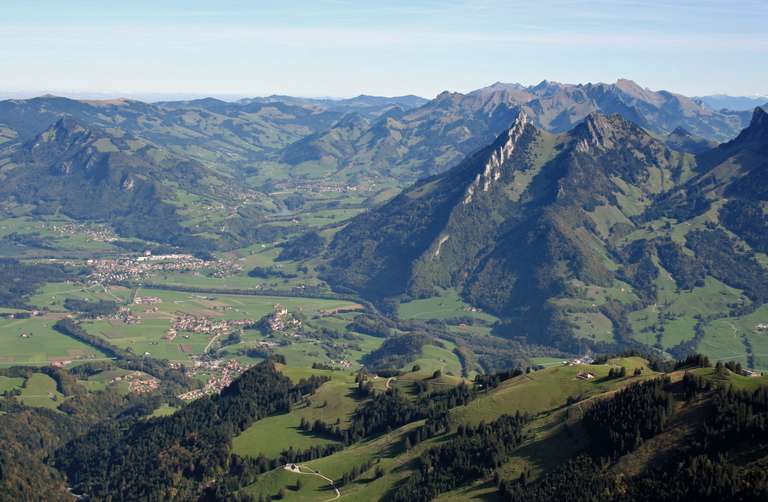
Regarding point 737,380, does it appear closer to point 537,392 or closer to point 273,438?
point 537,392

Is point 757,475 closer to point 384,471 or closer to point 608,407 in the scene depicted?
point 608,407

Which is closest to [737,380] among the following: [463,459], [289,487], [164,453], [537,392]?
[537,392]

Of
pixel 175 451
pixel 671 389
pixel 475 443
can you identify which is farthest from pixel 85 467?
pixel 671 389

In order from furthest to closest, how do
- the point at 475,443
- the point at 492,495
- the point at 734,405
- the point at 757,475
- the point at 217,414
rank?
1. the point at 217,414
2. the point at 475,443
3. the point at 492,495
4. the point at 734,405
5. the point at 757,475

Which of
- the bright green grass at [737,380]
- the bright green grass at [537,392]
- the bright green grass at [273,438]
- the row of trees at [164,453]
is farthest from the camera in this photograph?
the bright green grass at [273,438]

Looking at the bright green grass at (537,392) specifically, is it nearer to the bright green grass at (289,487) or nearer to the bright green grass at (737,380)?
the bright green grass at (737,380)

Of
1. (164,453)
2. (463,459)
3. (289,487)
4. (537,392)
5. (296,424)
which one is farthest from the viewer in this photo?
(296,424)

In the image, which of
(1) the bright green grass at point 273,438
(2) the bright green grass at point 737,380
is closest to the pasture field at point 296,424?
(1) the bright green grass at point 273,438

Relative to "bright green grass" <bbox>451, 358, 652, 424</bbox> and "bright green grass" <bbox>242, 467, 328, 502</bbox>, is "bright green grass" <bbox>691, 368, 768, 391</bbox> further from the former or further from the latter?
"bright green grass" <bbox>242, 467, 328, 502</bbox>

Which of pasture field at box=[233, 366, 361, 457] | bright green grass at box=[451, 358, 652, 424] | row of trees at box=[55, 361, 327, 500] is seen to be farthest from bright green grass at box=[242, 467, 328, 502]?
bright green grass at box=[451, 358, 652, 424]

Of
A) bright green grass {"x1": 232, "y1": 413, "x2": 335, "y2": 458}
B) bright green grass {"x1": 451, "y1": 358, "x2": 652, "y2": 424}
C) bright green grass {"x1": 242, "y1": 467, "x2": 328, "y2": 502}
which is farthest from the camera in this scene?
bright green grass {"x1": 232, "y1": 413, "x2": 335, "y2": 458}

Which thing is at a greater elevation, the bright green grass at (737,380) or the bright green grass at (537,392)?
the bright green grass at (737,380)
